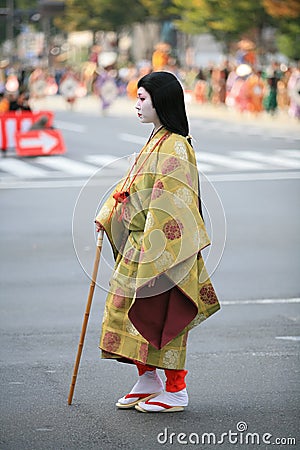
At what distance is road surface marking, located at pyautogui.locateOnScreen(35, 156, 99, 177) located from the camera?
20.3 meters

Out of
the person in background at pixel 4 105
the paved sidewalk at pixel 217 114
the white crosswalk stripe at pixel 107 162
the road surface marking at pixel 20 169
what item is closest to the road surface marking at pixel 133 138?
the person in background at pixel 4 105

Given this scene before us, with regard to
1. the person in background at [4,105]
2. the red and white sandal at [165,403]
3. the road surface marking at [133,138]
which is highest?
the person in background at [4,105]

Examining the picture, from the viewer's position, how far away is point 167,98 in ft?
18.6

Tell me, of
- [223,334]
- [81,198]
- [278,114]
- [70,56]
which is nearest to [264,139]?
[278,114]

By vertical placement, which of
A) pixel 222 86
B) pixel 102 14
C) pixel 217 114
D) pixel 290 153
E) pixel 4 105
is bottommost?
pixel 290 153

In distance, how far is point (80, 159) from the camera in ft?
76.0

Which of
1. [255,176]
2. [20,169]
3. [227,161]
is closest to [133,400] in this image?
[255,176]

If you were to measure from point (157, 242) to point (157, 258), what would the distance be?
77mm

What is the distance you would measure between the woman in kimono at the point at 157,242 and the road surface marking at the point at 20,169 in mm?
14096

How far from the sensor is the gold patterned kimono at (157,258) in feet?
18.4

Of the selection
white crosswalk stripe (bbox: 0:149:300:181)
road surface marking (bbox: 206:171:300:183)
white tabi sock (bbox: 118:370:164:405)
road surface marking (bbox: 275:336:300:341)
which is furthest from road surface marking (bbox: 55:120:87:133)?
white tabi sock (bbox: 118:370:164:405)

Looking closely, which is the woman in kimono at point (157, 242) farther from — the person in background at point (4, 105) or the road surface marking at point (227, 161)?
the person in background at point (4, 105)

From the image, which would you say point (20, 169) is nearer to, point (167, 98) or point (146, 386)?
point (146, 386)

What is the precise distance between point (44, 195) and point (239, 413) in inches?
444
